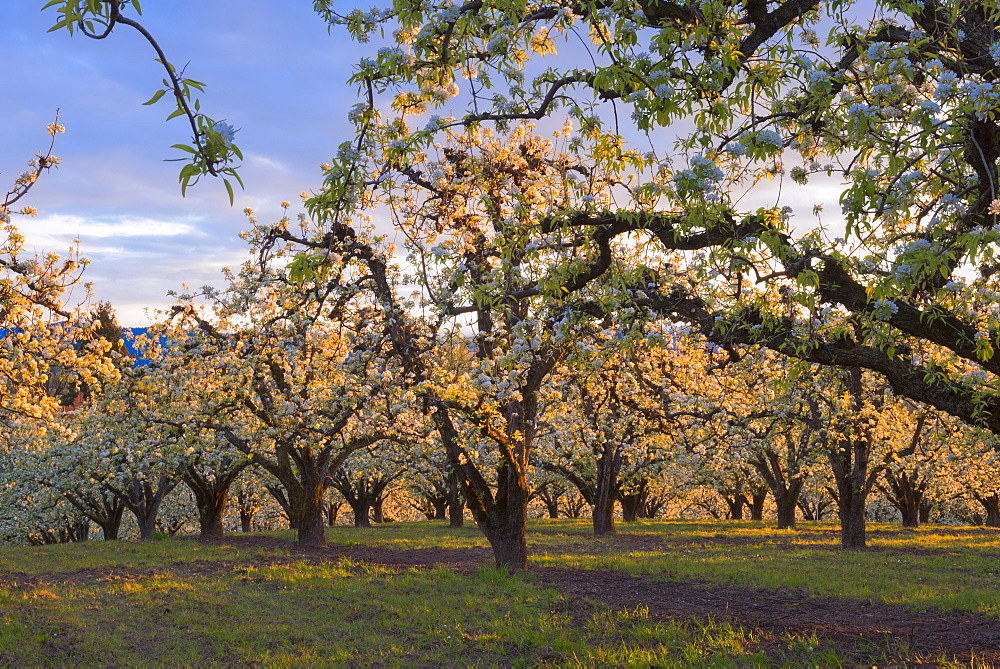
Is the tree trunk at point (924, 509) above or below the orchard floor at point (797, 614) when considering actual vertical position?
below

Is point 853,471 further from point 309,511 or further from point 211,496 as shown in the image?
point 211,496

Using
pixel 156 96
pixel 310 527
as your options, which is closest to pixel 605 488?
pixel 310 527

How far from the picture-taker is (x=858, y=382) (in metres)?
22.2

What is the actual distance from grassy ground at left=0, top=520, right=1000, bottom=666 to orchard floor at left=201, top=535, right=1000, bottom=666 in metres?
0.55

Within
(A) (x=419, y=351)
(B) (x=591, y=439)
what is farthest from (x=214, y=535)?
(A) (x=419, y=351)

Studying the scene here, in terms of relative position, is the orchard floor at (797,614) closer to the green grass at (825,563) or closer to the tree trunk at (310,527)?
the green grass at (825,563)

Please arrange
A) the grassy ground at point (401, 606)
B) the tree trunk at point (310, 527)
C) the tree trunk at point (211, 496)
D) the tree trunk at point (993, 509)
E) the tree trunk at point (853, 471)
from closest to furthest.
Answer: the grassy ground at point (401, 606), the tree trunk at point (853, 471), the tree trunk at point (310, 527), the tree trunk at point (211, 496), the tree trunk at point (993, 509)

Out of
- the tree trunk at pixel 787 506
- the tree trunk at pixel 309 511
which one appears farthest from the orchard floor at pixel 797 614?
the tree trunk at pixel 787 506

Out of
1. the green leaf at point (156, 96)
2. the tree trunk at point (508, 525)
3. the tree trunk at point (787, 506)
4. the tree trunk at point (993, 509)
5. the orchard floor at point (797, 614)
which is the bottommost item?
the tree trunk at point (993, 509)

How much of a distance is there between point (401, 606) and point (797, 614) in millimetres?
7332

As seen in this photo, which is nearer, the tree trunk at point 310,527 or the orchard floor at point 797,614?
the orchard floor at point 797,614

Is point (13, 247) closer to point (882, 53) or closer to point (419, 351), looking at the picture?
point (419, 351)

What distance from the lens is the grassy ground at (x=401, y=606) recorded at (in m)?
9.76

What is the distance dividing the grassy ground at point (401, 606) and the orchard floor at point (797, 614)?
0.55 m
